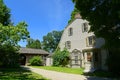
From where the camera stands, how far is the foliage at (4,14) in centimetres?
2871

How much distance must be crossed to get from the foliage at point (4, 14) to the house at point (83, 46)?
40.1 ft

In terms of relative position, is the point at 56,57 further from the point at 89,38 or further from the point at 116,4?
the point at 116,4

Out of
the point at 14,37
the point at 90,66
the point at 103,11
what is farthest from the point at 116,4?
the point at 90,66

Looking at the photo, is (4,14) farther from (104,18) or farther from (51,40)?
(51,40)

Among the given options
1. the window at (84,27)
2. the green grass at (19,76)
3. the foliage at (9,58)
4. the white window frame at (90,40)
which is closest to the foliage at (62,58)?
the white window frame at (90,40)

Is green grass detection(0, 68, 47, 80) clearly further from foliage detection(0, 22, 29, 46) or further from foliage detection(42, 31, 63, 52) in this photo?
foliage detection(42, 31, 63, 52)

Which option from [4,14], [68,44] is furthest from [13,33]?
[68,44]

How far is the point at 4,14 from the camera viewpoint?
29.6 metres

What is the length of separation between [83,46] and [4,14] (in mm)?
15224

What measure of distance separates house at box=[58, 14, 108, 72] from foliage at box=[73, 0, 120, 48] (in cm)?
1121

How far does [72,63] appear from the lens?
33.8 meters

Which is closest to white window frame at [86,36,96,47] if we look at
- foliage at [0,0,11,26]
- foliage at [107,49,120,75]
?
foliage at [107,49,120,75]

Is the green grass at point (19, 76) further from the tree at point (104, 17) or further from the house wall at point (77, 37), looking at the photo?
the house wall at point (77, 37)

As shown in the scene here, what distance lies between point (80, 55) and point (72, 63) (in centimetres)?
258
